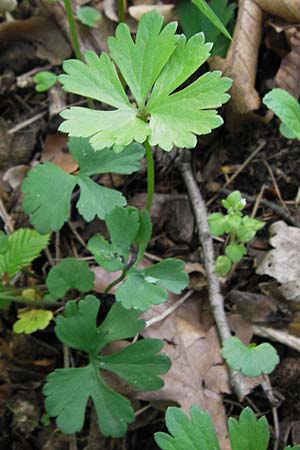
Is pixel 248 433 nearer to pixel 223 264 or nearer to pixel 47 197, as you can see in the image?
pixel 223 264

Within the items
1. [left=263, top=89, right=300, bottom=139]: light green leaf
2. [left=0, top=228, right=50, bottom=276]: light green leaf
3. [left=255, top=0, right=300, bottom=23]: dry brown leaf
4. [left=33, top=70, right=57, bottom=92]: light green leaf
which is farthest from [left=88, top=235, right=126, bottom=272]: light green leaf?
[left=255, top=0, right=300, bottom=23]: dry brown leaf

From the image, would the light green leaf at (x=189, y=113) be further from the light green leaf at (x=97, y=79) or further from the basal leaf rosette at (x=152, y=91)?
the light green leaf at (x=97, y=79)

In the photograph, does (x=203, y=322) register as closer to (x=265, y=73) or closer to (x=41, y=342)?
(x=41, y=342)

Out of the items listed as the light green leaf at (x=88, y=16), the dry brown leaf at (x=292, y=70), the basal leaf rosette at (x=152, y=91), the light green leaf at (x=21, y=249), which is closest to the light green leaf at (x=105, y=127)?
the basal leaf rosette at (x=152, y=91)

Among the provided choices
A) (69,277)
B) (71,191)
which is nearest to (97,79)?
(71,191)

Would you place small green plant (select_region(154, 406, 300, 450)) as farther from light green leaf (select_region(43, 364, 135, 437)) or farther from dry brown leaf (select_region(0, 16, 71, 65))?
Result: dry brown leaf (select_region(0, 16, 71, 65))
